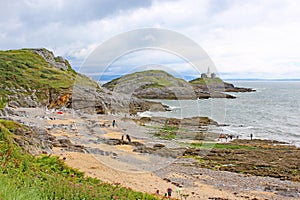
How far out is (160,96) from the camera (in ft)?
309

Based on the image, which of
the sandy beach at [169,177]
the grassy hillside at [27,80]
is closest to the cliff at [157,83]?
the sandy beach at [169,177]

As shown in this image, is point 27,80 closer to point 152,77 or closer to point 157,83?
point 157,83

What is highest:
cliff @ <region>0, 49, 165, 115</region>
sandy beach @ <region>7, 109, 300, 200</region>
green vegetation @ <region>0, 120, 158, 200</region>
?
cliff @ <region>0, 49, 165, 115</region>

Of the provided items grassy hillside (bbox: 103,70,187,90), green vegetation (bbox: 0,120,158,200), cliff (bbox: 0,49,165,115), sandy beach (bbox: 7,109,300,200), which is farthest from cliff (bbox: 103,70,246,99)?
cliff (bbox: 0,49,165,115)

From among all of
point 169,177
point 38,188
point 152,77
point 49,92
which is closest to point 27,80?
point 49,92

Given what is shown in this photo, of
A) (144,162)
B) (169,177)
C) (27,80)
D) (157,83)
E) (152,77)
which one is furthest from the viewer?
(27,80)

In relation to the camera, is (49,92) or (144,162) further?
(49,92)

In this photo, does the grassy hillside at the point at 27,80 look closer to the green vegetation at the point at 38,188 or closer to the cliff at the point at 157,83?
the cliff at the point at 157,83

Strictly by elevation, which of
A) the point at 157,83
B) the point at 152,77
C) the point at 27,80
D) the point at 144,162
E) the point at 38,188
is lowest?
the point at 144,162

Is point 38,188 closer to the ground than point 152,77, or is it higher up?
closer to the ground

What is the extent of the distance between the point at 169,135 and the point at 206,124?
11969 mm

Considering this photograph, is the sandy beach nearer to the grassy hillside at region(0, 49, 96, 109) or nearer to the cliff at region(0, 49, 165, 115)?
the cliff at region(0, 49, 165, 115)

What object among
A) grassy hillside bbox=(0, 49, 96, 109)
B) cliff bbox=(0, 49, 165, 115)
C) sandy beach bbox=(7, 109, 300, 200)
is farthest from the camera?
grassy hillside bbox=(0, 49, 96, 109)

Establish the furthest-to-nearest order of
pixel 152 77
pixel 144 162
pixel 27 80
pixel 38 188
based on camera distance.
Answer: pixel 27 80, pixel 144 162, pixel 152 77, pixel 38 188
